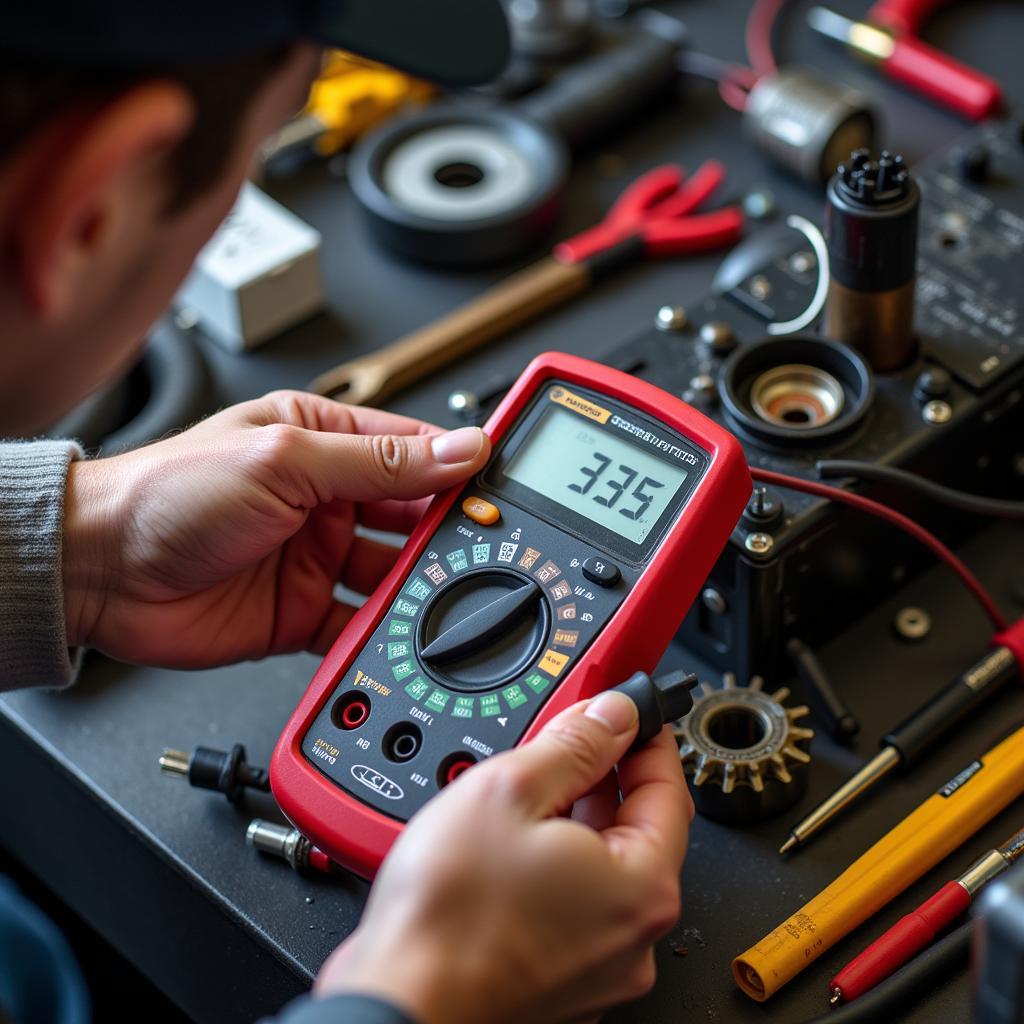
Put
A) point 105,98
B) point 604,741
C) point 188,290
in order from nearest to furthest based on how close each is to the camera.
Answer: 1. point 105,98
2. point 604,741
3. point 188,290

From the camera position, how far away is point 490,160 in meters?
1.34

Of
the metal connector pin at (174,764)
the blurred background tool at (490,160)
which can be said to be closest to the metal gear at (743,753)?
the metal connector pin at (174,764)

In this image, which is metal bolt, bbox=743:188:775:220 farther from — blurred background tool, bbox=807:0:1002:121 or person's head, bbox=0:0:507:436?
person's head, bbox=0:0:507:436

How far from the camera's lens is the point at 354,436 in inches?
34.9

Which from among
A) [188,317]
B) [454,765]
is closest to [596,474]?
[454,765]

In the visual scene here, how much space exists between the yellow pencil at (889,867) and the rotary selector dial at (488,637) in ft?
0.70

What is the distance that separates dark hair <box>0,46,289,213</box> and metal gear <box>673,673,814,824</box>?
45 centimetres

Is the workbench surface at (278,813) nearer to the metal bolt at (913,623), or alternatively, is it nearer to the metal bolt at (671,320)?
the metal bolt at (913,623)

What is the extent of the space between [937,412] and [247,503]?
1.50 ft

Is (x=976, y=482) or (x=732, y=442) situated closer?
(x=732, y=442)

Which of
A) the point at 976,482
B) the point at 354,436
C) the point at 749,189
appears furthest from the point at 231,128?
the point at 749,189

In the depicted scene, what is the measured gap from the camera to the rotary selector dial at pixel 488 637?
0.80 metres

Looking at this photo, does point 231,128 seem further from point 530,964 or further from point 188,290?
point 188,290

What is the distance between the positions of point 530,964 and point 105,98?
0.43m
